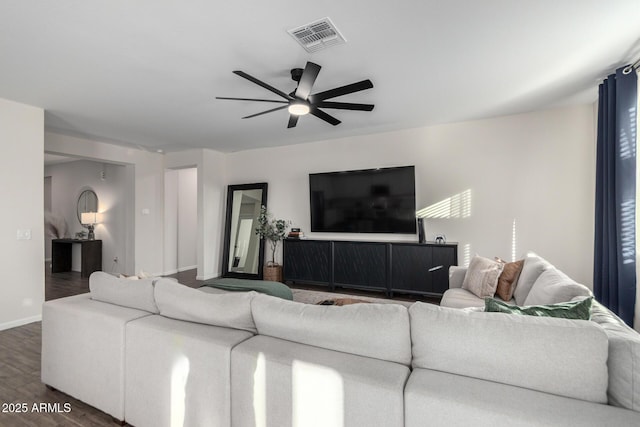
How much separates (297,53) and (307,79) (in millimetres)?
294

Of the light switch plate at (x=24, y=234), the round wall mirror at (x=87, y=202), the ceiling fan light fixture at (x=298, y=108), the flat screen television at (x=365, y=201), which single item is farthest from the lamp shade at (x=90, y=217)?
the ceiling fan light fixture at (x=298, y=108)

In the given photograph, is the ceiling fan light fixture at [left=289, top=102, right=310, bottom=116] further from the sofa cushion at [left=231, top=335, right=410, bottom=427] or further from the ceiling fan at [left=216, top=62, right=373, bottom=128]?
the sofa cushion at [left=231, top=335, right=410, bottom=427]

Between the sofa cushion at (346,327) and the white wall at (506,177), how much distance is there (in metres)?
3.74

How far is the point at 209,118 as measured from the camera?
427 centimetres

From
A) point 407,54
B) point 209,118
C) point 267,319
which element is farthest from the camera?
point 209,118

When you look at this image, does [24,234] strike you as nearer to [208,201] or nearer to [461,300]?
[208,201]

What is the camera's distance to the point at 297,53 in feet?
8.54

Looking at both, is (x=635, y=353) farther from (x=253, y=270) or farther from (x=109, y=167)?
(x=109, y=167)

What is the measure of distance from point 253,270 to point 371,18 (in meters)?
4.99

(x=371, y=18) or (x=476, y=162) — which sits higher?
(x=371, y=18)

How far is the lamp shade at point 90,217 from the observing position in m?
6.60

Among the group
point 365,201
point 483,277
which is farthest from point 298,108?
point 365,201

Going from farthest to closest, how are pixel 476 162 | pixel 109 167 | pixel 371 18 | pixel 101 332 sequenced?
pixel 109 167 → pixel 476 162 → pixel 371 18 → pixel 101 332

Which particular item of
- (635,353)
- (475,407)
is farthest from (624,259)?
(475,407)
